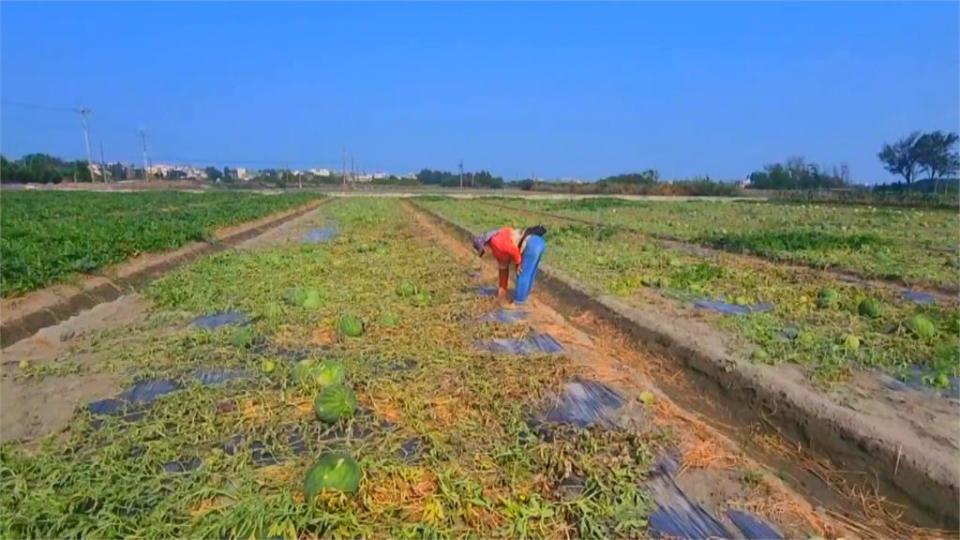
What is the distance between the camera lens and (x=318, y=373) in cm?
514

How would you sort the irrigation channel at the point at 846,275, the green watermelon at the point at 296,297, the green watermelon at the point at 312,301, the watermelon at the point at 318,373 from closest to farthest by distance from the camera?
the watermelon at the point at 318,373
the green watermelon at the point at 312,301
the green watermelon at the point at 296,297
the irrigation channel at the point at 846,275

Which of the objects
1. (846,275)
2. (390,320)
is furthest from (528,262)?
(846,275)

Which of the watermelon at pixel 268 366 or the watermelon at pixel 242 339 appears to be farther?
the watermelon at pixel 242 339

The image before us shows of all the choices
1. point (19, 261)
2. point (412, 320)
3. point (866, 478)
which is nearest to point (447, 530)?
point (866, 478)

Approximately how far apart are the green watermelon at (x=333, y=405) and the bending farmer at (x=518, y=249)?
446 centimetres

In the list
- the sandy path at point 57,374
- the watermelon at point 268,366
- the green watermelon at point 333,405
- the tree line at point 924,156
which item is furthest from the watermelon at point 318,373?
the tree line at point 924,156

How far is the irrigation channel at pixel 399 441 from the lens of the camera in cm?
327

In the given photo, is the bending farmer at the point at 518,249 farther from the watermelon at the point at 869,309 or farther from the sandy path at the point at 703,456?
the watermelon at the point at 869,309

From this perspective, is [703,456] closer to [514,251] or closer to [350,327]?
[350,327]

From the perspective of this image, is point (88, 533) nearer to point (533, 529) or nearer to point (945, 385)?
point (533, 529)

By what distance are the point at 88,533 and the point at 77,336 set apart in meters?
5.76

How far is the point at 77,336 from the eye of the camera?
7.73 metres

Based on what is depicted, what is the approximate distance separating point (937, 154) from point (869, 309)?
100 meters

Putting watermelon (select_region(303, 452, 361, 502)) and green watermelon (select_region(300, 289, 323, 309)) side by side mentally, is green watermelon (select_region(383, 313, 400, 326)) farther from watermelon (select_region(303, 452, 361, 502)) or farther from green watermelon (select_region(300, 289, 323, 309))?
watermelon (select_region(303, 452, 361, 502))
